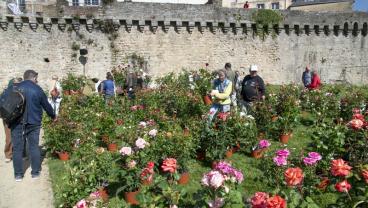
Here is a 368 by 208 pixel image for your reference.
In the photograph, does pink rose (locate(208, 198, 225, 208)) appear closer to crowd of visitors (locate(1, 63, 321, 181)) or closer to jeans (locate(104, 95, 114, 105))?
crowd of visitors (locate(1, 63, 321, 181))

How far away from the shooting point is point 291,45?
21188mm

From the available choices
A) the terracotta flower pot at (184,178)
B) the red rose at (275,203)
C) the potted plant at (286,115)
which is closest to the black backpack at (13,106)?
the terracotta flower pot at (184,178)

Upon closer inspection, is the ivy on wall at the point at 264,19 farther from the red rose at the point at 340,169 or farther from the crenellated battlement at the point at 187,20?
the red rose at the point at 340,169

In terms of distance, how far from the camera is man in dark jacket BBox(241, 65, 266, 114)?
8.44 meters

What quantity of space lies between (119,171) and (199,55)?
49.4 feet

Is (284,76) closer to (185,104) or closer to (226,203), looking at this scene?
(185,104)

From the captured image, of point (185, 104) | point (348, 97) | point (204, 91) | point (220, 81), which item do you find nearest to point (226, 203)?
point (220, 81)

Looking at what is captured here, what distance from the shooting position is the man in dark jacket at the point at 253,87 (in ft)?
27.7

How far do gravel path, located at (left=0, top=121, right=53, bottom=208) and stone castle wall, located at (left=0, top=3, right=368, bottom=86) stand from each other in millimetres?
11653

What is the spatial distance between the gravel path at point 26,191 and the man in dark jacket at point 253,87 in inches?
166

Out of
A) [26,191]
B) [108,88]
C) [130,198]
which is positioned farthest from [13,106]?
[108,88]

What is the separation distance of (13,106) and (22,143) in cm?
65

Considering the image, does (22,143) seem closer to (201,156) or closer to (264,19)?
(201,156)

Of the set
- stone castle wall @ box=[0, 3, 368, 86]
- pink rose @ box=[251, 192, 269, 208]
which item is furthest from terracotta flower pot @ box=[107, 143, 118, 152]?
stone castle wall @ box=[0, 3, 368, 86]
